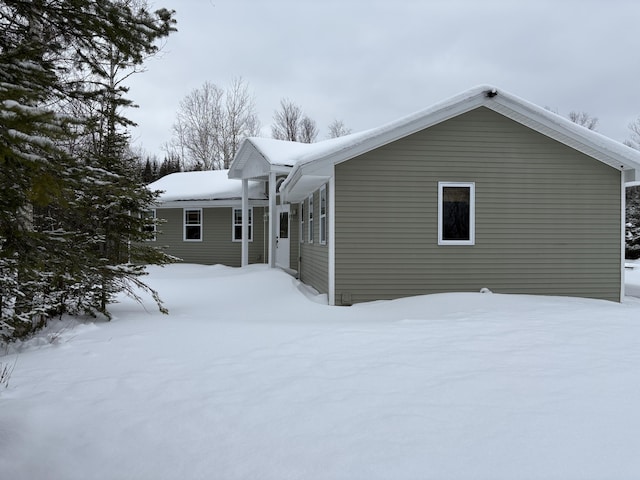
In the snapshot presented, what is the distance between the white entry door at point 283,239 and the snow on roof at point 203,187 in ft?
3.73

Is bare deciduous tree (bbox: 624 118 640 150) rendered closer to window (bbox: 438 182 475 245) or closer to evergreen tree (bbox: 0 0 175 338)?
window (bbox: 438 182 475 245)

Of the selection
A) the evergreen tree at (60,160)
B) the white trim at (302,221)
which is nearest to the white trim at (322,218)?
the white trim at (302,221)

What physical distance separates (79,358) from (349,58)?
38.9 m

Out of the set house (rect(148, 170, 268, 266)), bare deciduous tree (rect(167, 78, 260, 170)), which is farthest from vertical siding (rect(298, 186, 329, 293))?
bare deciduous tree (rect(167, 78, 260, 170))

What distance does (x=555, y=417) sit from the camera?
11.7ft

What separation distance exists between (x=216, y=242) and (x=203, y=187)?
276cm

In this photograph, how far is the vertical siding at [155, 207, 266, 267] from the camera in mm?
19500

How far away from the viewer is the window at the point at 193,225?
20.4m

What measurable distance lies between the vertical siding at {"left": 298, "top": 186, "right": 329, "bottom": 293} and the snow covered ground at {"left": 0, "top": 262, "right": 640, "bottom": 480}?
3.57 metres

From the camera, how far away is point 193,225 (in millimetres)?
20391

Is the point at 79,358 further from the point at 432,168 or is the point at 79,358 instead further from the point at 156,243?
the point at 156,243

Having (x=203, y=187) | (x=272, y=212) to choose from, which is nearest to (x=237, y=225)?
(x=203, y=187)

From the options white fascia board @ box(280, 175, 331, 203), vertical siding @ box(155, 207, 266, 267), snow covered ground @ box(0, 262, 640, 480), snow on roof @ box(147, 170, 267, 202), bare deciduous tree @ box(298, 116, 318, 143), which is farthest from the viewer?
bare deciduous tree @ box(298, 116, 318, 143)

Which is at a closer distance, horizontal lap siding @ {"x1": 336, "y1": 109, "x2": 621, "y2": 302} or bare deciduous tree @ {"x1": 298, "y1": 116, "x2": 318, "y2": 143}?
horizontal lap siding @ {"x1": 336, "y1": 109, "x2": 621, "y2": 302}
